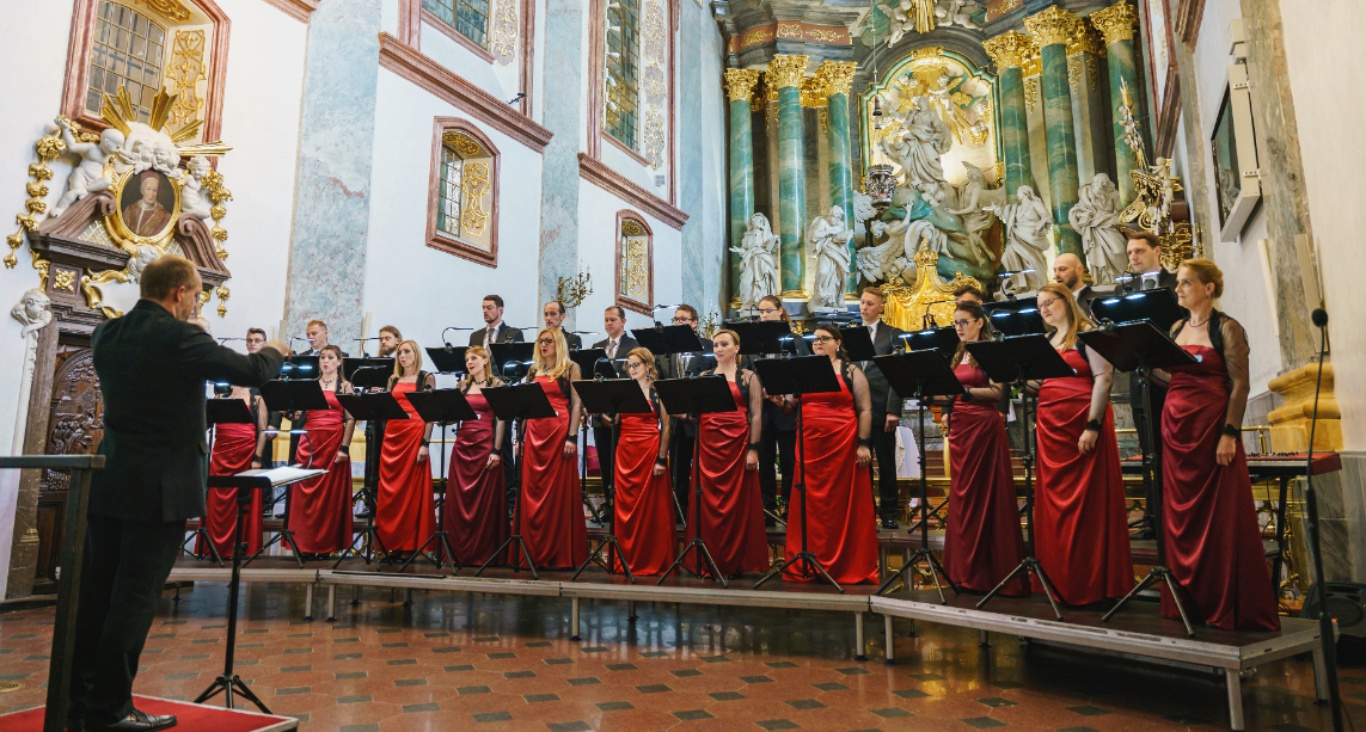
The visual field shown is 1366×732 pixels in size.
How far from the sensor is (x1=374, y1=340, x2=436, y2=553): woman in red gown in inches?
290

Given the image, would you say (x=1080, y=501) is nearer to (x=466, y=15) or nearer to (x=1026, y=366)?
(x=1026, y=366)

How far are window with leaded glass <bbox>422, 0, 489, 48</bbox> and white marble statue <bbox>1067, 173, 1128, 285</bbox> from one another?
34.7 ft

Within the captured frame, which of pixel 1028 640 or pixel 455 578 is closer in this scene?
pixel 1028 640

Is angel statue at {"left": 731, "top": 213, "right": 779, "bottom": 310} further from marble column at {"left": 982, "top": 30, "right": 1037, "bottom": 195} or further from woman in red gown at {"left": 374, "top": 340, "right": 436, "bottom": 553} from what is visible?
woman in red gown at {"left": 374, "top": 340, "right": 436, "bottom": 553}

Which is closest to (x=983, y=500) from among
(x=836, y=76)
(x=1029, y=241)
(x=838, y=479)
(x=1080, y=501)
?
(x=1080, y=501)

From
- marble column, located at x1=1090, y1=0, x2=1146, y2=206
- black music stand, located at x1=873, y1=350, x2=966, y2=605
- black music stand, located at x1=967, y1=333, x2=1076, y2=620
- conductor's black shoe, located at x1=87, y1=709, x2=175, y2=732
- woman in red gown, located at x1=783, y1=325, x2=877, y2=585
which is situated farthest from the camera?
marble column, located at x1=1090, y1=0, x2=1146, y2=206

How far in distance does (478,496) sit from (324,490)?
60.6 inches

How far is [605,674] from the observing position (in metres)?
4.86

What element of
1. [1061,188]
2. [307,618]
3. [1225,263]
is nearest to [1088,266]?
[1061,188]

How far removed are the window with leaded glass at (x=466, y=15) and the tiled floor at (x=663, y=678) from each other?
30.2ft

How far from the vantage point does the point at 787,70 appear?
1947cm

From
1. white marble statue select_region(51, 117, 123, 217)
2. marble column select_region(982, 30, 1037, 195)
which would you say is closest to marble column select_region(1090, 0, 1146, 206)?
marble column select_region(982, 30, 1037, 195)

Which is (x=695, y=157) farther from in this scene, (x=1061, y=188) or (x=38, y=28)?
(x=38, y=28)

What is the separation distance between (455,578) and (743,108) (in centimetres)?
1569
